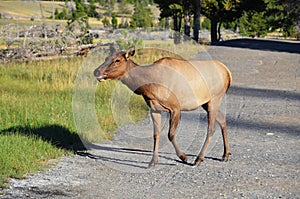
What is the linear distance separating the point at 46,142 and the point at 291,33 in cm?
7100

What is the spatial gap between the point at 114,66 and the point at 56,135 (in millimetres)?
2731

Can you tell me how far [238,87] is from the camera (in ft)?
59.3

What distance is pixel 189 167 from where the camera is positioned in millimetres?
8375

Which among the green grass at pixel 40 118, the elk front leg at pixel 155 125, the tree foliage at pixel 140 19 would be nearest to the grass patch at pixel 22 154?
the green grass at pixel 40 118

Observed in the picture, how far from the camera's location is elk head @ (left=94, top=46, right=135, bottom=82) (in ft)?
24.9

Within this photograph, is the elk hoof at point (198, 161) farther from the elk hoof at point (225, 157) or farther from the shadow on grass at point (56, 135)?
the shadow on grass at point (56, 135)

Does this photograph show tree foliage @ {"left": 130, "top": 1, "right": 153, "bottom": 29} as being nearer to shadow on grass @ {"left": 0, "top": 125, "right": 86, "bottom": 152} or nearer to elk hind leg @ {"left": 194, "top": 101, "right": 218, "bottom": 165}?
shadow on grass @ {"left": 0, "top": 125, "right": 86, "bottom": 152}

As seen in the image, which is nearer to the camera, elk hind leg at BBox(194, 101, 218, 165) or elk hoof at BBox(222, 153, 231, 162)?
elk hind leg at BBox(194, 101, 218, 165)

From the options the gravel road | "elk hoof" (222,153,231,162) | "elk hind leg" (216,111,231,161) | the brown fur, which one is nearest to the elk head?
the brown fur

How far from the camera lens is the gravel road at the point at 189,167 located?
7164mm

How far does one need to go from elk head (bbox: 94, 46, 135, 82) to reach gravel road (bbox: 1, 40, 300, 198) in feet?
4.23

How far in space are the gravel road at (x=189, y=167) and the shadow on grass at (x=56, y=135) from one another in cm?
38

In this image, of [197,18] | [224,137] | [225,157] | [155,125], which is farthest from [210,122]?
[197,18]

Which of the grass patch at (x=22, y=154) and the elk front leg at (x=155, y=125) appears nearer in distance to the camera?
the grass patch at (x=22, y=154)
